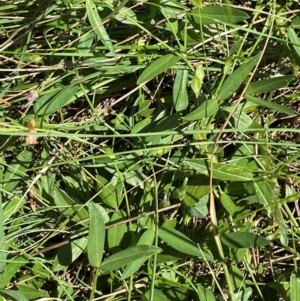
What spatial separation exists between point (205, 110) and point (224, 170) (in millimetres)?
142

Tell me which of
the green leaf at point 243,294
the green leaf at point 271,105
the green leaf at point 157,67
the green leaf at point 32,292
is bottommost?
the green leaf at point 243,294

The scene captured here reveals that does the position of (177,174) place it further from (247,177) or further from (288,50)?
(288,50)

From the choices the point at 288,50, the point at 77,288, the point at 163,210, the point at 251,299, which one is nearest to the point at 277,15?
the point at 288,50

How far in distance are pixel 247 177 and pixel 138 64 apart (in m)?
0.37

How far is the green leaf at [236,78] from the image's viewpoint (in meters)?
1.21

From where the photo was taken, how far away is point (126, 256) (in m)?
1.16

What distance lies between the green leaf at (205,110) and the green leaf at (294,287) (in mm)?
410

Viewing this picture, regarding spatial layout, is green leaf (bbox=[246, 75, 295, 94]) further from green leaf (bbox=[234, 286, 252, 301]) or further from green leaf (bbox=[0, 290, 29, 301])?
green leaf (bbox=[0, 290, 29, 301])

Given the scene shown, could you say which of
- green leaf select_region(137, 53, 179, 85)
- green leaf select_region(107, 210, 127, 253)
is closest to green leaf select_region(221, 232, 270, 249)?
green leaf select_region(107, 210, 127, 253)

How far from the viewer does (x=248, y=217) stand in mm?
1316

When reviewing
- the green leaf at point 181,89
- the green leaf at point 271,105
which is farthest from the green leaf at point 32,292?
the green leaf at point 271,105

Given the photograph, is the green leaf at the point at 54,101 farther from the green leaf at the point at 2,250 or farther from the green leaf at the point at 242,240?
the green leaf at the point at 242,240

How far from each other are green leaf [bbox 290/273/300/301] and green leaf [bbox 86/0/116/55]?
0.65 meters

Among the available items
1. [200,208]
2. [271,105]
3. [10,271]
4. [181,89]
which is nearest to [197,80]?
[181,89]
